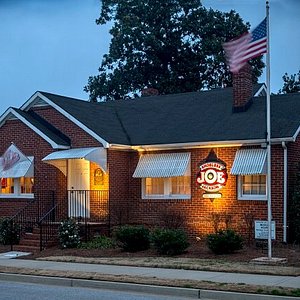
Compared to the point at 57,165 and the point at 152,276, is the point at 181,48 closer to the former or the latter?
the point at 57,165

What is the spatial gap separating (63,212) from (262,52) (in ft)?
32.1

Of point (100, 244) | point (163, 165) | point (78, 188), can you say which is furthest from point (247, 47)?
point (78, 188)

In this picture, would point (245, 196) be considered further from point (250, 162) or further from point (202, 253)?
point (202, 253)

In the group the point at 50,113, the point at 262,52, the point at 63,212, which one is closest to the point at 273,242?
the point at 262,52

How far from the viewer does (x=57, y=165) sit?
71.9 feet

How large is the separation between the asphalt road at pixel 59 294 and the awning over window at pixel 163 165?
8095 mm

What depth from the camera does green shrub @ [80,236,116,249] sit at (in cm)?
1897

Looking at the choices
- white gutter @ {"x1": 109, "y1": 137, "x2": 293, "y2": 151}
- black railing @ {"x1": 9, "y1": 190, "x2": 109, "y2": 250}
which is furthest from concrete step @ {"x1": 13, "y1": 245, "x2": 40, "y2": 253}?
white gutter @ {"x1": 109, "y1": 137, "x2": 293, "y2": 151}

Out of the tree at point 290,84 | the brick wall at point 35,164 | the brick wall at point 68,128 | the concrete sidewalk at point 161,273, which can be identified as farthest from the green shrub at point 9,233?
the tree at point 290,84

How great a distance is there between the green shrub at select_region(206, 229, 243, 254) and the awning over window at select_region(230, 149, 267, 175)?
2.97 metres

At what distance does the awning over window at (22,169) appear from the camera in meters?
22.2

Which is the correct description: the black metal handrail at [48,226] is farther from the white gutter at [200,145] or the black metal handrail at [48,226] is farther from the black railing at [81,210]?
the white gutter at [200,145]

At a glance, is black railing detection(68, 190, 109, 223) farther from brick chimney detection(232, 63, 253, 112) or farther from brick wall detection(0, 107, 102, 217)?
brick chimney detection(232, 63, 253, 112)

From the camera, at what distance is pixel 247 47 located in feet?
52.5
